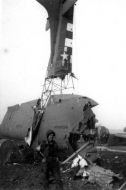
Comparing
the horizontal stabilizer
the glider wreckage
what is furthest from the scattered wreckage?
the horizontal stabilizer

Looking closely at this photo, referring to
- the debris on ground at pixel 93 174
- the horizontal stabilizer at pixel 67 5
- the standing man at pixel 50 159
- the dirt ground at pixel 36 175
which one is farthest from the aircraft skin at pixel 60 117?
the horizontal stabilizer at pixel 67 5

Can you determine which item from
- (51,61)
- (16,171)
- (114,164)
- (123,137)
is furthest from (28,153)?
(51,61)

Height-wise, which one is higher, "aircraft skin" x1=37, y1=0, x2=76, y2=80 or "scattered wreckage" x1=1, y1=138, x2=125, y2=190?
"aircraft skin" x1=37, y1=0, x2=76, y2=80

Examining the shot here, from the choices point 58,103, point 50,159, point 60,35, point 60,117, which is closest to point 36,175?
point 50,159

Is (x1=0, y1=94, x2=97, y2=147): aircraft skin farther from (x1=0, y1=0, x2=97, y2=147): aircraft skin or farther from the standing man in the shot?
the standing man

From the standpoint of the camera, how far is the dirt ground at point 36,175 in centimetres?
963

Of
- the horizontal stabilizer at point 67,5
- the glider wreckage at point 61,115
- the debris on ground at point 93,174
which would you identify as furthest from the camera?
the horizontal stabilizer at point 67,5

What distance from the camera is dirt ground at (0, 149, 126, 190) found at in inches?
379

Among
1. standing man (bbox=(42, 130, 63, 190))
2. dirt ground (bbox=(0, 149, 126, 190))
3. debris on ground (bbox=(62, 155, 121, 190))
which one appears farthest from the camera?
debris on ground (bbox=(62, 155, 121, 190))

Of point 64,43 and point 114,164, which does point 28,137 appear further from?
point 64,43

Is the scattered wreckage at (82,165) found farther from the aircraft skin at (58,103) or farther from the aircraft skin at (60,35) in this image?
the aircraft skin at (60,35)

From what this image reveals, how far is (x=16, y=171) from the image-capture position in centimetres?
1207

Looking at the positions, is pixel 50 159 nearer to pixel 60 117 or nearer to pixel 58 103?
pixel 60 117

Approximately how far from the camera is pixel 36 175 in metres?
11.5
